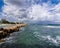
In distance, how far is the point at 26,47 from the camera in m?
21.5

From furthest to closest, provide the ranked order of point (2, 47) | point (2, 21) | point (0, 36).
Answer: point (2, 21) < point (0, 36) < point (2, 47)

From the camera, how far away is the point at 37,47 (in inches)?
848

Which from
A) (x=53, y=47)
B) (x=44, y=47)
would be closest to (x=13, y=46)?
(x=44, y=47)

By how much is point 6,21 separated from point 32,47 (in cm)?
11659

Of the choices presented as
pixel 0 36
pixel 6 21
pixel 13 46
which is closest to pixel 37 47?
pixel 13 46

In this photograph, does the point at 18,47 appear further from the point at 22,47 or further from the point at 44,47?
the point at 44,47

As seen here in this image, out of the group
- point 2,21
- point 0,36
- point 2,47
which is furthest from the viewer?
point 2,21

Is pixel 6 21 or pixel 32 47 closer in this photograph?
pixel 32 47

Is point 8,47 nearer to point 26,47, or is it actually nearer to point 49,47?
point 26,47

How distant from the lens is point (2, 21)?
441ft

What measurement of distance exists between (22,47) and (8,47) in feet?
7.63

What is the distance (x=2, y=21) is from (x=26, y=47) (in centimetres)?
11647

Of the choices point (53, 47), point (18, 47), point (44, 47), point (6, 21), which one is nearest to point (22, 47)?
point (18, 47)

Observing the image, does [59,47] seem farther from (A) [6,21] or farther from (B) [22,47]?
(A) [6,21]
